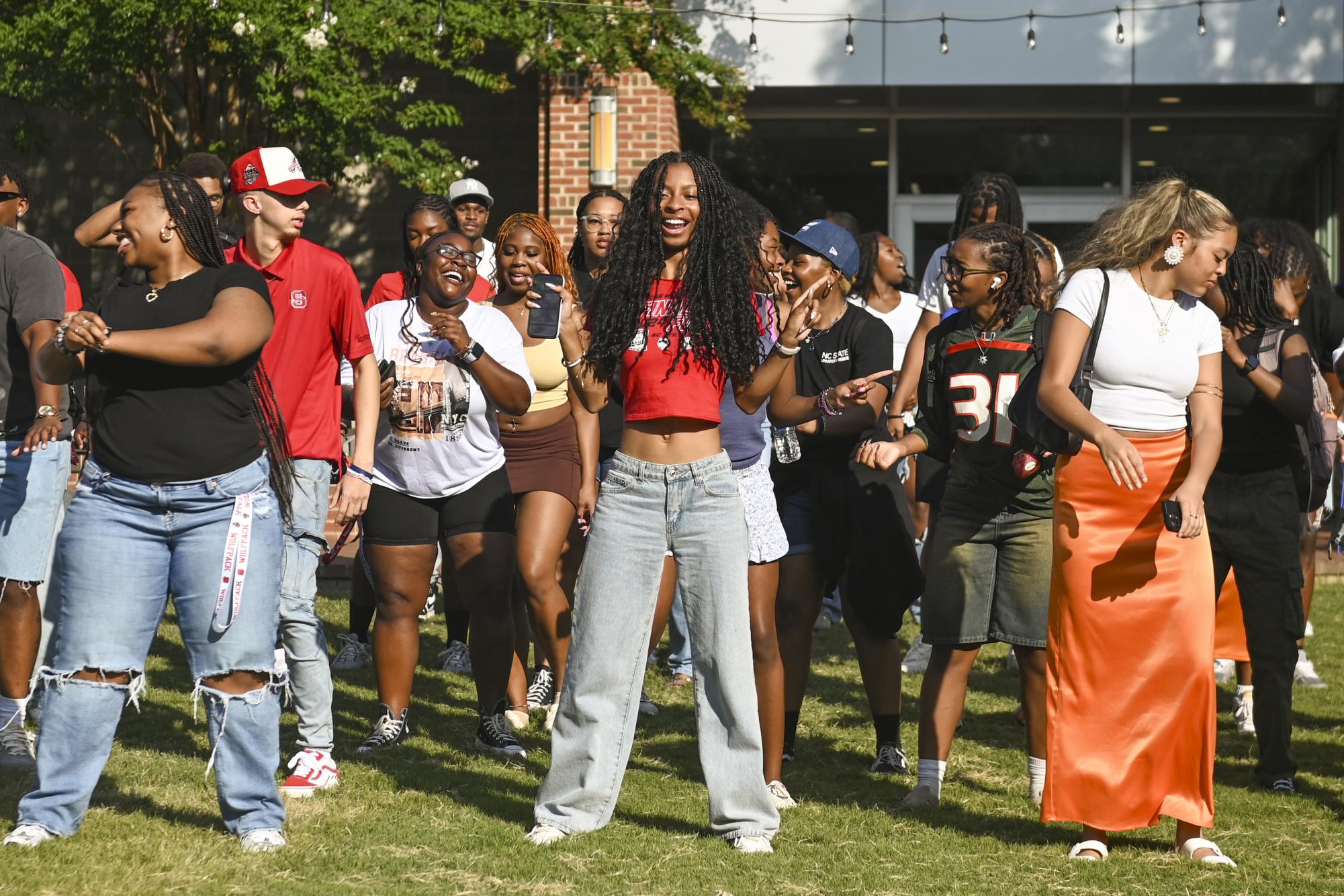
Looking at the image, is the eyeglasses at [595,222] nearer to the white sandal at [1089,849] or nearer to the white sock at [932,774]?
the white sock at [932,774]

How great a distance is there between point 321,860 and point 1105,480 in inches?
106

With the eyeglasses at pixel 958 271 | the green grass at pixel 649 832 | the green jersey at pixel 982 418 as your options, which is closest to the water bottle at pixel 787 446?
the green jersey at pixel 982 418

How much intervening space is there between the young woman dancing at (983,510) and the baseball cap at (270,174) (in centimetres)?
226

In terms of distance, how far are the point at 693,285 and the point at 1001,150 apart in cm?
1206

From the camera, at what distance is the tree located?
39.2 feet

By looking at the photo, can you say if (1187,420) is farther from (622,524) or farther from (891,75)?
(891,75)

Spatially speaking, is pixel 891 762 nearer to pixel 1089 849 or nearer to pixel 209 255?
pixel 1089 849

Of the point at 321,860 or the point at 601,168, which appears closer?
the point at 321,860

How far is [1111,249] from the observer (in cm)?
514

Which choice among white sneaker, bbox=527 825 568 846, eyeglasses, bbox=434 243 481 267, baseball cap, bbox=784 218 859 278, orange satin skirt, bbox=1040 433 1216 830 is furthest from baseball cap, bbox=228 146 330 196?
orange satin skirt, bbox=1040 433 1216 830

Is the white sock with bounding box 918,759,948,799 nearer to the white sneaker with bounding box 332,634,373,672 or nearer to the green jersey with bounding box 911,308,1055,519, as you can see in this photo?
the green jersey with bounding box 911,308,1055,519

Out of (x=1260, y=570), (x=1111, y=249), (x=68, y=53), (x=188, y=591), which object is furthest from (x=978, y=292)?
(x=68, y=53)

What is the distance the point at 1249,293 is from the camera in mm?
6230

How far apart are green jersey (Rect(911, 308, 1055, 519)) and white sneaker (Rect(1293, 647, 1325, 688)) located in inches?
122
